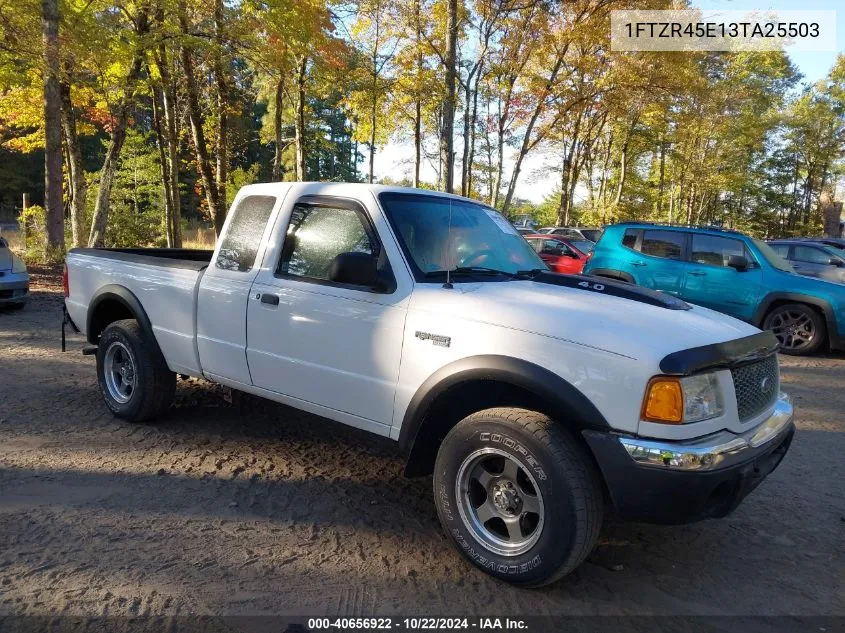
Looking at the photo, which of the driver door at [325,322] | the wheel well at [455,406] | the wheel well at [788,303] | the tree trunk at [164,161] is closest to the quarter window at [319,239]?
the driver door at [325,322]

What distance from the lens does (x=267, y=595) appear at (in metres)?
2.66

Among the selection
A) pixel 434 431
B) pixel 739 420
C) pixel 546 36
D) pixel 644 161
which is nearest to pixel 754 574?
pixel 739 420

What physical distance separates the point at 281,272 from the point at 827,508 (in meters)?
3.83

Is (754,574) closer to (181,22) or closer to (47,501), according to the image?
(47,501)

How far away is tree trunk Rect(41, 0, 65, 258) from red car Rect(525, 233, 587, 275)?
11.4 meters

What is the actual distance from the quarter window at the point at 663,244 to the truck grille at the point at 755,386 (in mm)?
7115

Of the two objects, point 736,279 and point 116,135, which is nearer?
point 736,279

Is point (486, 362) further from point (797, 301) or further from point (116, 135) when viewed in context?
point (116, 135)

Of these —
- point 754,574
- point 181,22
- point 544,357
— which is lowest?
point 754,574

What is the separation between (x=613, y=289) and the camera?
3.30m

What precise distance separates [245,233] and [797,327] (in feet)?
27.5

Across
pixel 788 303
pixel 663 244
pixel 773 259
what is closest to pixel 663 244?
pixel 663 244

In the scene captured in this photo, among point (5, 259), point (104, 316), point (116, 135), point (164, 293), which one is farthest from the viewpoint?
point (116, 135)

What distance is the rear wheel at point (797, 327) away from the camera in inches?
341
